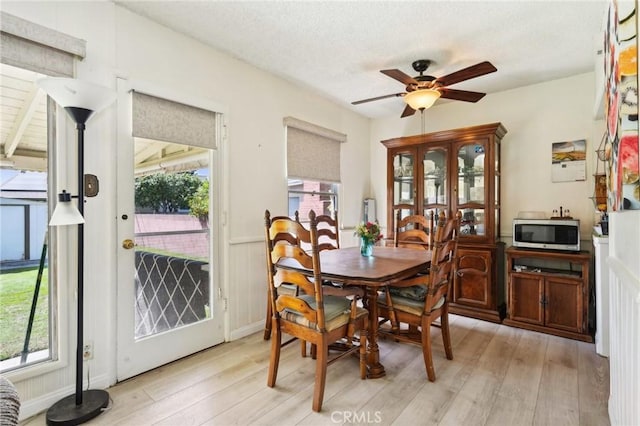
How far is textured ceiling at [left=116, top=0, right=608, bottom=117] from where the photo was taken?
2.16 m

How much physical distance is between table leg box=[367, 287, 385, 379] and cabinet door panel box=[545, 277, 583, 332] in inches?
74.2

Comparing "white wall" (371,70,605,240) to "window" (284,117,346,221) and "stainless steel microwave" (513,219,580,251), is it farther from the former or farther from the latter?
"window" (284,117,346,221)

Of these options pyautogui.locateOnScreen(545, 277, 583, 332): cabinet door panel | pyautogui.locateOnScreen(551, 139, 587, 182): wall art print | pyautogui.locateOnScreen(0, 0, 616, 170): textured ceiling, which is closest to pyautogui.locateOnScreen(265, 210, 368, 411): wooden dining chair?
pyautogui.locateOnScreen(0, 0, 616, 170): textured ceiling

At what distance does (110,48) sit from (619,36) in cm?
290

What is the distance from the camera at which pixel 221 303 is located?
2.77m

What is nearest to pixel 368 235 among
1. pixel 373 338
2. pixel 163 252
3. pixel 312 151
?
pixel 373 338

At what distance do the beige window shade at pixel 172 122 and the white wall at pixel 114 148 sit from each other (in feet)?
0.44

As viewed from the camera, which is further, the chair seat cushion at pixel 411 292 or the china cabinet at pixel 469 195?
the china cabinet at pixel 469 195

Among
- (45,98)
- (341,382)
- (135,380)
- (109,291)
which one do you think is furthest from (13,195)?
(341,382)

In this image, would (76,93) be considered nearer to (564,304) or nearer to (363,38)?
(363,38)

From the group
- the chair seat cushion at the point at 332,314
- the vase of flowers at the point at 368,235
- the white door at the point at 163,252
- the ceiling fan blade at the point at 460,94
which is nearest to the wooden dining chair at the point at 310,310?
the chair seat cushion at the point at 332,314

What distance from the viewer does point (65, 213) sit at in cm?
168

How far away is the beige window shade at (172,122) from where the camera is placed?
88.7 inches

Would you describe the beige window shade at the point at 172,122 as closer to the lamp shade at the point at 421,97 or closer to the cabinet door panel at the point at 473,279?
the lamp shade at the point at 421,97
